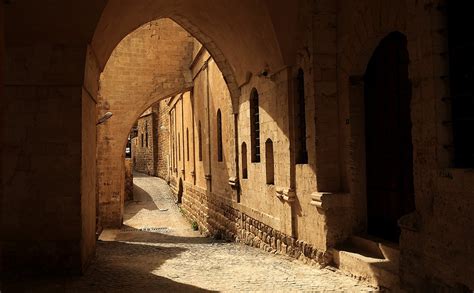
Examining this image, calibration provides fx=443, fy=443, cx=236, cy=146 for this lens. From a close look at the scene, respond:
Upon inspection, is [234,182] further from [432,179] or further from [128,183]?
[128,183]

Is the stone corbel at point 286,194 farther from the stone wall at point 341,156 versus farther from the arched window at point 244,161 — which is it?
the arched window at point 244,161

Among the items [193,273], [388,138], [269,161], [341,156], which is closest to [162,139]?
[269,161]

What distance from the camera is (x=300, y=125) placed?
7055 millimetres

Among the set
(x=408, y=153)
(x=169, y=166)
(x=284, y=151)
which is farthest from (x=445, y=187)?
(x=169, y=166)

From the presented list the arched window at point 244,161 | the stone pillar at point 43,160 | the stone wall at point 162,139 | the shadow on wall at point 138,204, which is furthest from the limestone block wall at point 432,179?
the stone wall at point 162,139

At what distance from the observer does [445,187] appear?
12.8ft

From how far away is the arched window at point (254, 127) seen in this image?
9.37 m

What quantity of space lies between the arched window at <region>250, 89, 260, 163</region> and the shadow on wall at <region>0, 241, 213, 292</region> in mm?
3157

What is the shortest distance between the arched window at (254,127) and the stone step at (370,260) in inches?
151

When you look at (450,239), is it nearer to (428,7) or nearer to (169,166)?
(428,7)

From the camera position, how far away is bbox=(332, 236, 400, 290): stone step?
185 inches

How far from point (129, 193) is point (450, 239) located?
19.6 m

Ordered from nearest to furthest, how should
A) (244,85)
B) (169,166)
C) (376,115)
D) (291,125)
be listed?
(376,115) → (291,125) → (244,85) → (169,166)

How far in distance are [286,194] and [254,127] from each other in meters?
2.65
